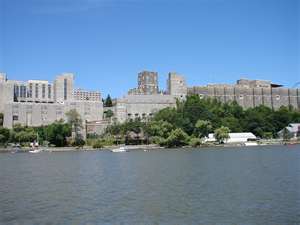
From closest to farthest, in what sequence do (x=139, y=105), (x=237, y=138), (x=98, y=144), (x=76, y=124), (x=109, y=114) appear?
(x=98, y=144), (x=237, y=138), (x=76, y=124), (x=139, y=105), (x=109, y=114)

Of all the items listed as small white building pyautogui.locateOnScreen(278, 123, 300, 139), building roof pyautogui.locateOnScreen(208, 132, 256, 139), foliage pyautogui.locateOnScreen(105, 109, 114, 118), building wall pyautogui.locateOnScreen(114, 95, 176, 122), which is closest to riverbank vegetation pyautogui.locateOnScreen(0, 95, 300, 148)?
small white building pyautogui.locateOnScreen(278, 123, 300, 139)

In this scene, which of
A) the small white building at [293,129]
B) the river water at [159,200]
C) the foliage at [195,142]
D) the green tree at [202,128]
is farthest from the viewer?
the small white building at [293,129]

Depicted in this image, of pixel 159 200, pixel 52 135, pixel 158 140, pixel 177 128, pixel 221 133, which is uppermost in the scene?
pixel 177 128

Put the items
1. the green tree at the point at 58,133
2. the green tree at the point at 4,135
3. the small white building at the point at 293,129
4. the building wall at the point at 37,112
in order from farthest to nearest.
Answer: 1. the building wall at the point at 37,112
2. the small white building at the point at 293,129
3. the green tree at the point at 4,135
4. the green tree at the point at 58,133

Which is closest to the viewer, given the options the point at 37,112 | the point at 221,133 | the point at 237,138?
the point at 221,133

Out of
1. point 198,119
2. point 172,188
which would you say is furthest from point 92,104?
point 172,188

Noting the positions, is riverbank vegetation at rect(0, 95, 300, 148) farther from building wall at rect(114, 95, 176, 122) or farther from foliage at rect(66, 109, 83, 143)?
building wall at rect(114, 95, 176, 122)

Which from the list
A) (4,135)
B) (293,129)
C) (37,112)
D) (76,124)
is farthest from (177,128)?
(37,112)

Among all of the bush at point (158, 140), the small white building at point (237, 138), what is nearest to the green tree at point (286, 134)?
the small white building at point (237, 138)

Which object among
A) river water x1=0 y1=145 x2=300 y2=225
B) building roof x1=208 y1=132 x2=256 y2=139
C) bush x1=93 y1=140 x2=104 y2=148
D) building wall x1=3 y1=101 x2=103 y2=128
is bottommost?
river water x1=0 y1=145 x2=300 y2=225

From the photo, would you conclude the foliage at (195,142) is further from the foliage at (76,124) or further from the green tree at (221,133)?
the foliage at (76,124)

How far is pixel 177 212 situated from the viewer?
22.4m

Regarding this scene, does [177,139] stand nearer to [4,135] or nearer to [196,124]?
[196,124]

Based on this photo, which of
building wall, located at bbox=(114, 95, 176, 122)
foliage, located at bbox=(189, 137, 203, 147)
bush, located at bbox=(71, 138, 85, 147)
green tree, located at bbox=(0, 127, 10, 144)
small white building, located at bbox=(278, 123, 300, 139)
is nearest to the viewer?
foliage, located at bbox=(189, 137, 203, 147)
